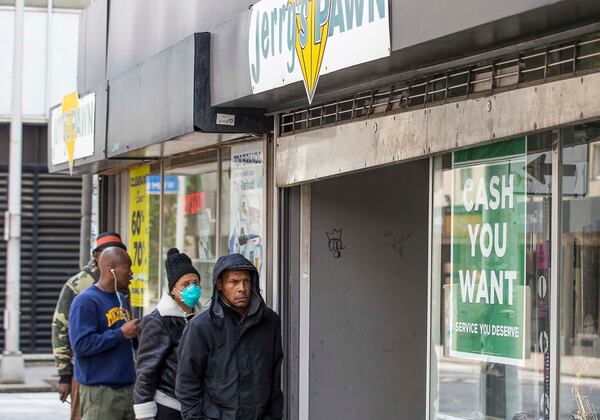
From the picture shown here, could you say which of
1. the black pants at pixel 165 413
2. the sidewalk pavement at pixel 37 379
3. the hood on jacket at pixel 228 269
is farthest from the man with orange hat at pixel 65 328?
the sidewalk pavement at pixel 37 379

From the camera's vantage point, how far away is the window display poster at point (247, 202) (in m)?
9.30

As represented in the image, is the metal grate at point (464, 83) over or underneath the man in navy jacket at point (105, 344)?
over

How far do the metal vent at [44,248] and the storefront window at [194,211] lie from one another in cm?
937

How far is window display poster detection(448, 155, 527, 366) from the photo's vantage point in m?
6.55

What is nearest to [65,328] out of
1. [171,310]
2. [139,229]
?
[171,310]

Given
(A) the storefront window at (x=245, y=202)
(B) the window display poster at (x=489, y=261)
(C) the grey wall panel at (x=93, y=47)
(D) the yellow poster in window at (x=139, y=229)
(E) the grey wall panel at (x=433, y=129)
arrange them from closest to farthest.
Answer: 1. (E) the grey wall panel at (x=433, y=129)
2. (B) the window display poster at (x=489, y=261)
3. (A) the storefront window at (x=245, y=202)
4. (C) the grey wall panel at (x=93, y=47)
5. (D) the yellow poster in window at (x=139, y=229)

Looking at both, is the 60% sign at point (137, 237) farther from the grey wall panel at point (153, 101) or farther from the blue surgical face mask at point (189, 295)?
the blue surgical face mask at point (189, 295)

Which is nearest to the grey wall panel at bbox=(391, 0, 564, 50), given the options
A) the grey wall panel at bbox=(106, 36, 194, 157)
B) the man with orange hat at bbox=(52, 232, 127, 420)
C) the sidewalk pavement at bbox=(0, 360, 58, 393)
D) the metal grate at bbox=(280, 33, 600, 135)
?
the metal grate at bbox=(280, 33, 600, 135)

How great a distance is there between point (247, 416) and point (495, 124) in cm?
194

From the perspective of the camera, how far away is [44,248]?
21141mm

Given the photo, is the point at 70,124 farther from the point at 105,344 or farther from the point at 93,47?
the point at 105,344

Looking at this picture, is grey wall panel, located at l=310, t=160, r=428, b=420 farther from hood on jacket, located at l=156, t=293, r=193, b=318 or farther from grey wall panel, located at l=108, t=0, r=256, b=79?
hood on jacket, located at l=156, t=293, r=193, b=318

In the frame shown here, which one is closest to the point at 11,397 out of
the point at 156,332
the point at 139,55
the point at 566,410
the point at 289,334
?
the point at 139,55

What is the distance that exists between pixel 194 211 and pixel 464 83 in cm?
518
